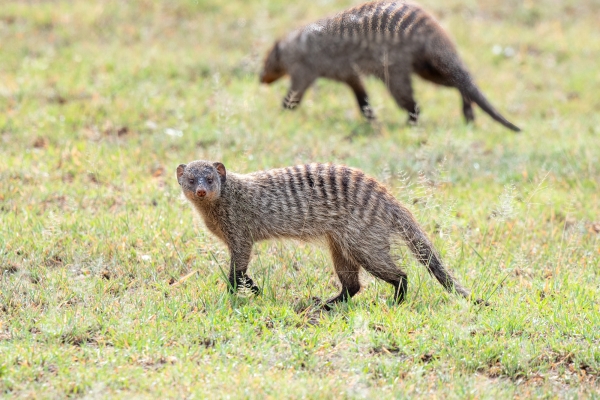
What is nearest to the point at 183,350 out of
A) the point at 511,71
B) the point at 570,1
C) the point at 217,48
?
the point at 217,48

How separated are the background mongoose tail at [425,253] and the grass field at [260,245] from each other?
101mm

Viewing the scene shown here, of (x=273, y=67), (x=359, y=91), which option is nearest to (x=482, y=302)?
(x=359, y=91)

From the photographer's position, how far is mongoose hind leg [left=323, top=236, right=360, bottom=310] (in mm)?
4266

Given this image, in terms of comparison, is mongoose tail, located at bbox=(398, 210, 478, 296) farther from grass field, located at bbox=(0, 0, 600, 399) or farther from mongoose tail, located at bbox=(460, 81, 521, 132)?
mongoose tail, located at bbox=(460, 81, 521, 132)

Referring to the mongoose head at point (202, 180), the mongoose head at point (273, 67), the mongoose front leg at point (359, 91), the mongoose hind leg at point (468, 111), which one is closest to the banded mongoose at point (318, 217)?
the mongoose head at point (202, 180)

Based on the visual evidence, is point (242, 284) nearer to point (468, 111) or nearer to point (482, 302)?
point (482, 302)

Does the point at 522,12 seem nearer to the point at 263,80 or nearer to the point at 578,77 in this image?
the point at 578,77

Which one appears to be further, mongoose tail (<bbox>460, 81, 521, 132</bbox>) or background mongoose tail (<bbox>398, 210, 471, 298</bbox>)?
mongoose tail (<bbox>460, 81, 521, 132</bbox>)

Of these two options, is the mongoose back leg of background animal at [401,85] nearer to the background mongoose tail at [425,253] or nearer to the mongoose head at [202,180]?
the background mongoose tail at [425,253]

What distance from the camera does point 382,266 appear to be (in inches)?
161

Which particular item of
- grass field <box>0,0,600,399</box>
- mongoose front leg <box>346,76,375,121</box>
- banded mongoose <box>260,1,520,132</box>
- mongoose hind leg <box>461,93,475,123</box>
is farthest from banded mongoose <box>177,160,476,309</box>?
mongoose hind leg <box>461,93,475,123</box>

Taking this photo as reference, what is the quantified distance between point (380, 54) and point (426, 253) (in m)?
3.63

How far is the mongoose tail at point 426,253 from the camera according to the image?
4.16 metres

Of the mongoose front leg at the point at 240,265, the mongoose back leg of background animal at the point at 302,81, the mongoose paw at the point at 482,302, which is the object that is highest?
the mongoose back leg of background animal at the point at 302,81
